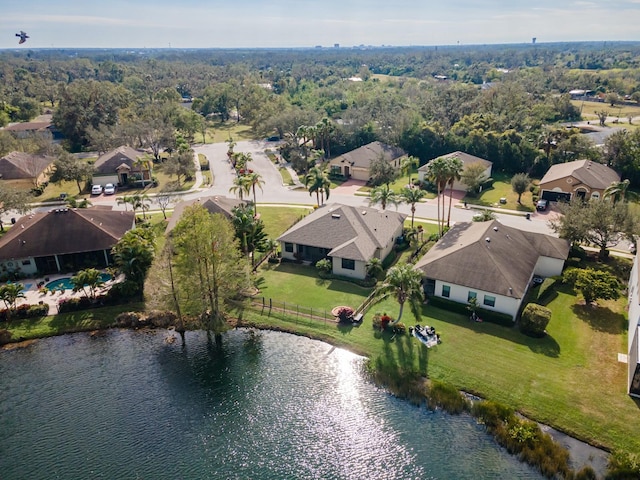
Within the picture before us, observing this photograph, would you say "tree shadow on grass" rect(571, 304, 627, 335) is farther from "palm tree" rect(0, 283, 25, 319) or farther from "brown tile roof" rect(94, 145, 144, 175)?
"brown tile roof" rect(94, 145, 144, 175)

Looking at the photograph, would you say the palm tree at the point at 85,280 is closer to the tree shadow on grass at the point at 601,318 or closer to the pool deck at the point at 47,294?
the pool deck at the point at 47,294

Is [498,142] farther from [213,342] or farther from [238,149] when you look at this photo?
[213,342]

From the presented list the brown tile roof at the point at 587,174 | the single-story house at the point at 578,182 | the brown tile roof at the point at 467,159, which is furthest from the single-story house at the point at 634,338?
the brown tile roof at the point at 467,159

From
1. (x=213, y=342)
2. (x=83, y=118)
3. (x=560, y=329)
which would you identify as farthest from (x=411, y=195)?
(x=83, y=118)

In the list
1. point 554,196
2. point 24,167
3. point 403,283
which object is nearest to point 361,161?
point 554,196

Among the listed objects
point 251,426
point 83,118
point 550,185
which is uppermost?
point 83,118

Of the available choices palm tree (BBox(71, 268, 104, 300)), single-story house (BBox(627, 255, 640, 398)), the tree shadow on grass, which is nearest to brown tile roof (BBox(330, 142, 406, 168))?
the tree shadow on grass

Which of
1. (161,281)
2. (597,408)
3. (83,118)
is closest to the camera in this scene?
(597,408)
